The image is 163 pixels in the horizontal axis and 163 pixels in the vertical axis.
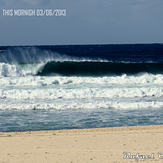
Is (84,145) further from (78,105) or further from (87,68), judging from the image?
(87,68)

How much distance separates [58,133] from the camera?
24.6 feet

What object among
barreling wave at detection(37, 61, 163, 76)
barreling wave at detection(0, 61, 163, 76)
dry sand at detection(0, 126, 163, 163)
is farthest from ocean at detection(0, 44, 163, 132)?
barreling wave at detection(37, 61, 163, 76)

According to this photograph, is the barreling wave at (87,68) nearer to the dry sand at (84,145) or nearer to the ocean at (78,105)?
the ocean at (78,105)

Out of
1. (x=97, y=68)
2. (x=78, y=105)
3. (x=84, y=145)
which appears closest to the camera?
(x=84, y=145)

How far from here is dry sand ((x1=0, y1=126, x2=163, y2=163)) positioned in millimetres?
5445

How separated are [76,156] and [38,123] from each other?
3448 mm

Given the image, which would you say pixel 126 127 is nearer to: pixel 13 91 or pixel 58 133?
pixel 58 133

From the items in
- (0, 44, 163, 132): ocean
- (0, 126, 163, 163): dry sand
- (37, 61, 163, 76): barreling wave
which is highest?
(37, 61, 163, 76): barreling wave

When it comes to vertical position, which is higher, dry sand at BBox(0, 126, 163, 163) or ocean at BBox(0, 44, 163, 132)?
ocean at BBox(0, 44, 163, 132)

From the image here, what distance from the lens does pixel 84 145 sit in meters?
6.27

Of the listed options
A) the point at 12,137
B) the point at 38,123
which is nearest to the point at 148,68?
the point at 38,123

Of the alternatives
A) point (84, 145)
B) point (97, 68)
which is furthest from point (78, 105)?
point (97, 68)

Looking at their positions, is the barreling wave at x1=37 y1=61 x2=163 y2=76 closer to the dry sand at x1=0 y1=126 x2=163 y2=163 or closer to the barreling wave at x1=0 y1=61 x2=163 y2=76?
the barreling wave at x1=0 y1=61 x2=163 y2=76

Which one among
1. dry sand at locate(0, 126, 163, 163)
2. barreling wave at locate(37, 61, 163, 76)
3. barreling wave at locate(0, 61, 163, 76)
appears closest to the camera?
dry sand at locate(0, 126, 163, 163)
